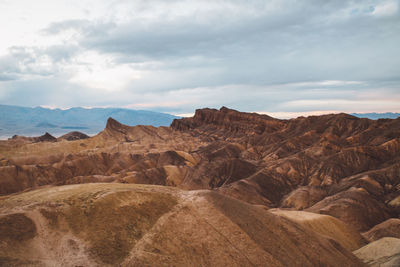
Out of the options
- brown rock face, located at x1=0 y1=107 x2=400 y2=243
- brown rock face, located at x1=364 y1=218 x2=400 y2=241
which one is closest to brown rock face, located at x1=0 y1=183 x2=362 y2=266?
brown rock face, located at x1=364 y1=218 x2=400 y2=241

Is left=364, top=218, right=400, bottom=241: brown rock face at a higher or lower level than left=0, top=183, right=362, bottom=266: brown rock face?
lower

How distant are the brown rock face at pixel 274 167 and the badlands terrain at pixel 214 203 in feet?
1.22

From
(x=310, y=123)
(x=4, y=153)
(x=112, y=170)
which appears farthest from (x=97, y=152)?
(x=310, y=123)

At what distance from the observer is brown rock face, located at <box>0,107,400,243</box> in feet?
214

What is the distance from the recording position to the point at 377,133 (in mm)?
102312

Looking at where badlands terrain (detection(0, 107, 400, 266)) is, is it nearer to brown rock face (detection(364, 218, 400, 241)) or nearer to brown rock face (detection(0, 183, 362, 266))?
brown rock face (detection(0, 183, 362, 266))

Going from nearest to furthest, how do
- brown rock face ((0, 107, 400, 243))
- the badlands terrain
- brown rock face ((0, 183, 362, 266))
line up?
brown rock face ((0, 183, 362, 266))
the badlands terrain
brown rock face ((0, 107, 400, 243))

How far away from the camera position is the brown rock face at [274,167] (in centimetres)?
6531

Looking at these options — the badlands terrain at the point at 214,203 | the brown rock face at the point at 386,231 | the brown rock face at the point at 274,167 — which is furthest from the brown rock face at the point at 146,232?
the brown rock face at the point at 274,167

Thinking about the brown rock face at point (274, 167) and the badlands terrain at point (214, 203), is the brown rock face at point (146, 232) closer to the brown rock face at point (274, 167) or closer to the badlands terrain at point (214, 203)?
the badlands terrain at point (214, 203)

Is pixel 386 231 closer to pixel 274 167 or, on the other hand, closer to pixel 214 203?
pixel 214 203

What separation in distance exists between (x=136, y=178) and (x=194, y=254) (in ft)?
198

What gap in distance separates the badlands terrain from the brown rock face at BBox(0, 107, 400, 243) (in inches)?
14.6

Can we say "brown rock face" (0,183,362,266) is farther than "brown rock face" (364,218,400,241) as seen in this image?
No
